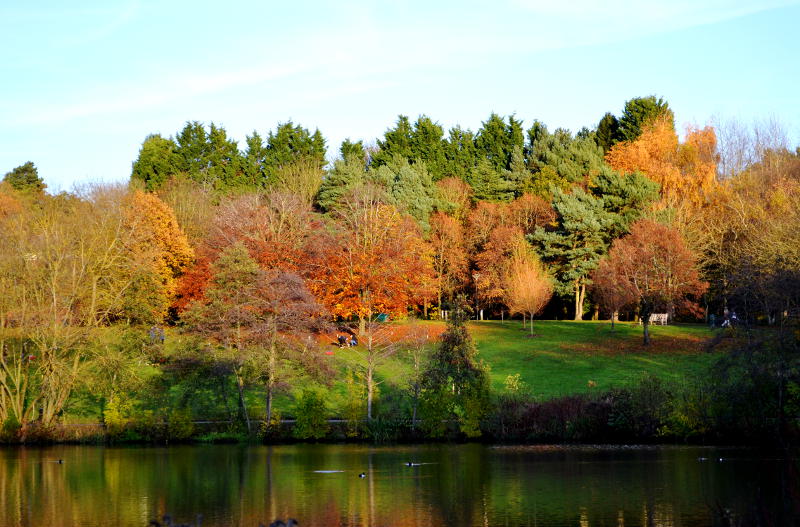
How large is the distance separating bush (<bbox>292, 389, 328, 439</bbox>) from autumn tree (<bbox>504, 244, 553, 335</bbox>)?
23.0 metres

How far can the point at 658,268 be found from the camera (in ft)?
201

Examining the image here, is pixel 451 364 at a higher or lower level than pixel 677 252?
lower

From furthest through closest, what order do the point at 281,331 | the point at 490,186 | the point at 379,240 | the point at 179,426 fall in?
the point at 490,186 < the point at 379,240 < the point at 281,331 < the point at 179,426

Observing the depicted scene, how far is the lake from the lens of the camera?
25172 millimetres

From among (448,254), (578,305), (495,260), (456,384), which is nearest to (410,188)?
(448,254)

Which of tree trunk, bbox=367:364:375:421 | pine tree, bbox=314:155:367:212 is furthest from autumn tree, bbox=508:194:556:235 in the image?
tree trunk, bbox=367:364:375:421

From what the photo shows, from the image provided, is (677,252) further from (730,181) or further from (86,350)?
(86,350)

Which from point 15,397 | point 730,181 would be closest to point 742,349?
point 15,397

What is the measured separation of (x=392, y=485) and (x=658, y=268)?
36118mm

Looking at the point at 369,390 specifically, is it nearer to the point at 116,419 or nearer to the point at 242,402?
the point at 242,402

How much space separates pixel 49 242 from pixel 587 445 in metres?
28.4

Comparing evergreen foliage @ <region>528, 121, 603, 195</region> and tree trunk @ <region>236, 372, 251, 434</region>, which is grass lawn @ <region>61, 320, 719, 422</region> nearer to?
tree trunk @ <region>236, 372, 251, 434</region>

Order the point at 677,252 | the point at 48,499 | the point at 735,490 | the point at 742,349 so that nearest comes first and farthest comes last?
the point at 735,490 → the point at 48,499 → the point at 742,349 → the point at 677,252

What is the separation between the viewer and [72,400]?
48.0m
